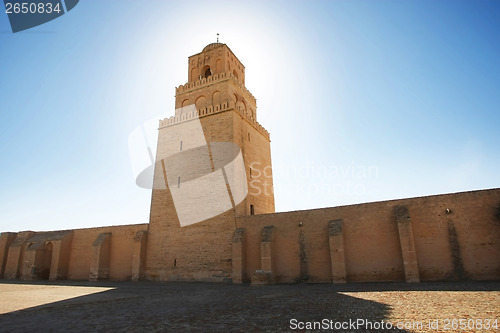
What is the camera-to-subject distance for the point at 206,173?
19.7 meters

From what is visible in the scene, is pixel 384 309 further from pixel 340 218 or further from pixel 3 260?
pixel 3 260

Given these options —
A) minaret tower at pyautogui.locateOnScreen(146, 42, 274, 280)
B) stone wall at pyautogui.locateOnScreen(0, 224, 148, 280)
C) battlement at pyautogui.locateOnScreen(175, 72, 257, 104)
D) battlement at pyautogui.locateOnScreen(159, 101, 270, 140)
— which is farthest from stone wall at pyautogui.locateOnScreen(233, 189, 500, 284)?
battlement at pyautogui.locateOnScreen(175, 72, 257, 104)

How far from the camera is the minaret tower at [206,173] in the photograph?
719 inches

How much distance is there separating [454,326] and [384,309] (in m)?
1.84

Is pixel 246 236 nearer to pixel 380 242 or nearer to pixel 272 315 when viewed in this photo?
pixel 380 242

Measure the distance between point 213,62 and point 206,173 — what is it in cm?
938

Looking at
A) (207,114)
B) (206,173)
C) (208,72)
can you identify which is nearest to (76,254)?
(206,173)

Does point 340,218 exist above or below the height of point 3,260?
above

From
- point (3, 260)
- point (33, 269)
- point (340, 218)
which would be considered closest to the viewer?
point (340, 218)

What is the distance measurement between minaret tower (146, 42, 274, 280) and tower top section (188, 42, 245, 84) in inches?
3.1

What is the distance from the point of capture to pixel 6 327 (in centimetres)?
627

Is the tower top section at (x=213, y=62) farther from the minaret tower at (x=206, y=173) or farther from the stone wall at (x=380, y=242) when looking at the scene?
the stone wall at (x=380, y=242)

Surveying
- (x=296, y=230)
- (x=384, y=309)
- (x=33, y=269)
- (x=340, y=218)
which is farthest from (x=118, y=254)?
(x=384, y=309)

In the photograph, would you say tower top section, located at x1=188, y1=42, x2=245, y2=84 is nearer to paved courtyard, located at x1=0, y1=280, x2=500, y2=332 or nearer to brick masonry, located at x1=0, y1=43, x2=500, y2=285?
brick masonry, located at x1=0, y1=43, x2=500, y2=285
